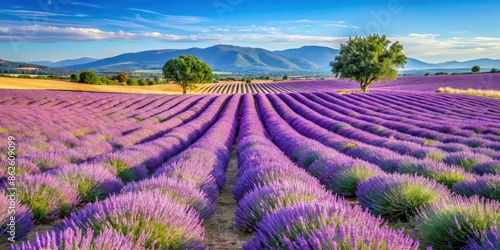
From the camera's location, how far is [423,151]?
7.04m

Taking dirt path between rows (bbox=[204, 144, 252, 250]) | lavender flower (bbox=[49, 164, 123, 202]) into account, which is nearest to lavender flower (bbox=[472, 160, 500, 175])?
dirt path between rows (bbox=[204, 144, 252, 250])

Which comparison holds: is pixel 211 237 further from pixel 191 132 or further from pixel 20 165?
pixel 191 132

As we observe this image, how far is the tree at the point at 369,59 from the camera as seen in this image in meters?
37.1

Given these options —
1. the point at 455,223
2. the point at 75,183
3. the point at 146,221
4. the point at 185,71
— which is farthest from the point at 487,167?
the point at 185,71

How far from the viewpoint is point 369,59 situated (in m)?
37.2

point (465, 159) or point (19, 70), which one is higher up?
point (465, 159)

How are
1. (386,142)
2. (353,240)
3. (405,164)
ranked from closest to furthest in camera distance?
(353,240)
(405,164)
(386,142)

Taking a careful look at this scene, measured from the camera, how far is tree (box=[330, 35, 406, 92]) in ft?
122

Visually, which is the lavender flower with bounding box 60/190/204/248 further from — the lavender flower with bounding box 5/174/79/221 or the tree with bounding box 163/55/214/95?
the tree with bounding box 163/55/214/95

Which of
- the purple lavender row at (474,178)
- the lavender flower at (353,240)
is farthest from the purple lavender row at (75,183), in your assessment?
the purple lavender row at (474,178)

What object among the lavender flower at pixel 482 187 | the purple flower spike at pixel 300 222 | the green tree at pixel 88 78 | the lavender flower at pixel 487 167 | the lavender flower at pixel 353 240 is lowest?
the green tree at pixel 88 78

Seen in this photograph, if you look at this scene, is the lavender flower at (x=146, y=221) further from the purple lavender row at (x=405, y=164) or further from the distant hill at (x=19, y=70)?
the distant hill at (x=19, y=70)

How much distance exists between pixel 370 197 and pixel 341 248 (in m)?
2.11

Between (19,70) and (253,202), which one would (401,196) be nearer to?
(253,202)
